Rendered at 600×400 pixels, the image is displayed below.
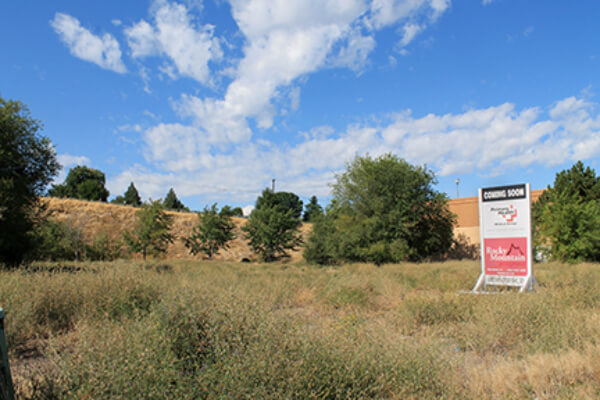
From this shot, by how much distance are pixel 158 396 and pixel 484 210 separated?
1222 cm

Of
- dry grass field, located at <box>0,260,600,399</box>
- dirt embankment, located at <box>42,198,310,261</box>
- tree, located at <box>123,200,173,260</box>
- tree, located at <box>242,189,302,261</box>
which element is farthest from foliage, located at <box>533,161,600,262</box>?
tree, located at <box>123,200,173,260</box>

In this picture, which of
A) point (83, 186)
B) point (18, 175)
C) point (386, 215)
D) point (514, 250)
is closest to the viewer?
point (514, 250)

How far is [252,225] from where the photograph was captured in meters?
45.6

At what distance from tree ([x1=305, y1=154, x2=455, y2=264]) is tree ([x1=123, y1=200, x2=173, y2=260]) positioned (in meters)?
16.6

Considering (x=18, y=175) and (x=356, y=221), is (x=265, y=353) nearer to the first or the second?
(x=18, y=175)

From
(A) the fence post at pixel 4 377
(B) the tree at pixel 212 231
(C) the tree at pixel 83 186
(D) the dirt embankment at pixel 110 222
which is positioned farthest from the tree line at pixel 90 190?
(A) the fence post at pixel 4 377

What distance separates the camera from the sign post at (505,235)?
11.4m

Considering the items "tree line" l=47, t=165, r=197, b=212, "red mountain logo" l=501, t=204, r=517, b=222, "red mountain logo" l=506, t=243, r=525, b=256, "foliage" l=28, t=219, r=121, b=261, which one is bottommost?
"foliage" l=28, t=219, r=121, b=261

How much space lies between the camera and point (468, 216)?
145 feet

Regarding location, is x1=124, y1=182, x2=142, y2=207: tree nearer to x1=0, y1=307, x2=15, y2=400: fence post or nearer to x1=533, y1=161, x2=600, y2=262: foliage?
x1=533, y1=161, x2=600, y2=262: foliage

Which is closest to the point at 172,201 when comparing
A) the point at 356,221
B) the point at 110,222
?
the point at 110,222

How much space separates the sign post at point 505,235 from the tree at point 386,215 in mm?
19080

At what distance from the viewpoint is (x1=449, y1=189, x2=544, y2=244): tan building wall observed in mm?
41906

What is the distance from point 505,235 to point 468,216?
35.1 metres
